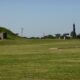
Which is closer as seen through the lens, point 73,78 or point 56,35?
point 73,78

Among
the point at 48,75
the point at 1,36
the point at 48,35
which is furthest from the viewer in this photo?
the point at 48,35

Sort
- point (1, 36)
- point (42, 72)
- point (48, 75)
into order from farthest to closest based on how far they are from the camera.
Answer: point (1, 36), point (42, 72), point (48, 75)

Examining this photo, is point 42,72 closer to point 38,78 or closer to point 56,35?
point 38,78

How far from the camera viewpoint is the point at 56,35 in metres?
174

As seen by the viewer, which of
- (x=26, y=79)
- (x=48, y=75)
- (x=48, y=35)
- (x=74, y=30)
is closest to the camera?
(x=26, y=79)

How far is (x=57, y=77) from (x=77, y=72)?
6.85ft

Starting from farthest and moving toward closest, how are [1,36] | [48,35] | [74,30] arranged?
[48,35], [74,30], [1,36]

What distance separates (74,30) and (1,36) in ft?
123

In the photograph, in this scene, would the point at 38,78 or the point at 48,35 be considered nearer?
the point at 38,78

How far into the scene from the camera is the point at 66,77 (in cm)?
1684

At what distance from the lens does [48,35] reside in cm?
17212

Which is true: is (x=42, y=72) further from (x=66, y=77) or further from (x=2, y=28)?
(x=2, y=28)

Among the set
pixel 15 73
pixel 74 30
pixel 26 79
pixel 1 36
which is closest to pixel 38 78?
pixel 26 79

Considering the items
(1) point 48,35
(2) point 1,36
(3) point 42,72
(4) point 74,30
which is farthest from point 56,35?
(3) point 42,72
